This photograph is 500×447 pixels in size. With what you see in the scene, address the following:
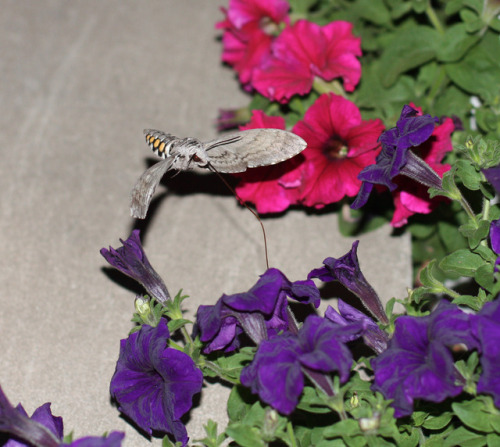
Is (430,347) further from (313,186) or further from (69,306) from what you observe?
(69,306)

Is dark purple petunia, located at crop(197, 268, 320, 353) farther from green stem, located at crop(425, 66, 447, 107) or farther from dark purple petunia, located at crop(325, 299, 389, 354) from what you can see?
green stem, located at crop(425, 66, 447, 107)

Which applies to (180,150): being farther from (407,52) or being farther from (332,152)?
(407,52)

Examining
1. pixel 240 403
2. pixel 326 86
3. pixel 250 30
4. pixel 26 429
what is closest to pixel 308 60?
pixel 326 86

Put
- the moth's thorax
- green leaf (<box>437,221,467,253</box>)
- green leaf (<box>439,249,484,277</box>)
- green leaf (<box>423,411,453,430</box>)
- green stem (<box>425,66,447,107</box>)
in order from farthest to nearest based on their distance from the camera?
green stem (<box>425,66,447,107</box>)
green leaf (<box>437,221,467,253</box>)
the moth's thorax
green leaf (<box>439,249,484,277</box>)
green leaf (<box>423,411,453,430</box>)

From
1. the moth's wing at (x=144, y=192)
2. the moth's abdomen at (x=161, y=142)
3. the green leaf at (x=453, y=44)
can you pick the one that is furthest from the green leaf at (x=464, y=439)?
the green leaf at (x=453, y=44)

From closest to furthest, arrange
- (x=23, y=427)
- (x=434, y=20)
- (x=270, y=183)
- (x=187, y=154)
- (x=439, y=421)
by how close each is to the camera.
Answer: (x=23, y=427) < (x=439, y=421) < (x=187, y=154) < (x=270, y=183) < (x=434, y=20)

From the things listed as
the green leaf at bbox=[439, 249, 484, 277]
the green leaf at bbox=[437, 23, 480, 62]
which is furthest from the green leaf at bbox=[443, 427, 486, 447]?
the green leaf at bbox=[437, 23, 480, 62]
